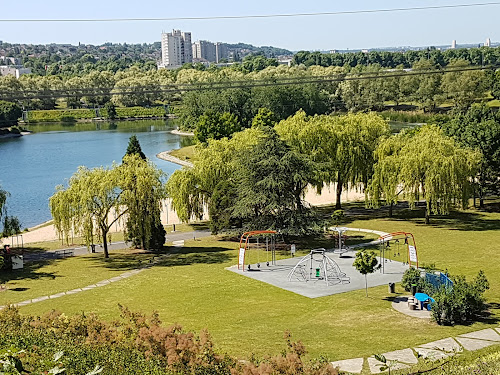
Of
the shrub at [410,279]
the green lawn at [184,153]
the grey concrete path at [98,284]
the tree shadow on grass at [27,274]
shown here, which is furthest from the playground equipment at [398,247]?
the green lawn at [184,153]

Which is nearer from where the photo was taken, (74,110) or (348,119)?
(348,119)

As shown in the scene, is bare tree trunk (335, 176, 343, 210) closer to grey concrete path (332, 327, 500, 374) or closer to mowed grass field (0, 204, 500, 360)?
mowed grass field (0, 204, 500, 360)

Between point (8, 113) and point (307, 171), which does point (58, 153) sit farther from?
point (307, 171)

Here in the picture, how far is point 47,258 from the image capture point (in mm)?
31375

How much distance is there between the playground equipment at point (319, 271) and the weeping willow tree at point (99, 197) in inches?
301

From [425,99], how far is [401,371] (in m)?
78.1

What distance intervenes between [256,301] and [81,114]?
9326cm

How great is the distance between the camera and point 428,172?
33844mm

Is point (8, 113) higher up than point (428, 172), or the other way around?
point (8, 113)

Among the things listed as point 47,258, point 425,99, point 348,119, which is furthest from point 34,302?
point 425,99

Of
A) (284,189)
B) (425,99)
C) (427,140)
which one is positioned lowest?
(284,189)

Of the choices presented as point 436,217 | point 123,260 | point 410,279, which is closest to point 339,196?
point 436,217

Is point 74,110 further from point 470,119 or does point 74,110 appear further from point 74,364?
point 74,364

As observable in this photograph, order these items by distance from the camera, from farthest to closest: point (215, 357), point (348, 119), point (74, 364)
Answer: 1. point (348, 119)
2. point (215, 357)
3. point (74, 364)
